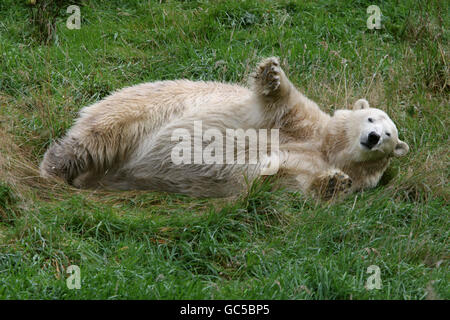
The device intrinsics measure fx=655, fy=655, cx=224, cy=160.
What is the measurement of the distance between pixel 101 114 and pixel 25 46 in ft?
7.69

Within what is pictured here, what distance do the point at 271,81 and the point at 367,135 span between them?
101cm

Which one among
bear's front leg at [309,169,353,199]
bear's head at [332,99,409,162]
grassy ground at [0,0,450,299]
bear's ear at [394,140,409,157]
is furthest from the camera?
bear's ear at [394,140,409,157]

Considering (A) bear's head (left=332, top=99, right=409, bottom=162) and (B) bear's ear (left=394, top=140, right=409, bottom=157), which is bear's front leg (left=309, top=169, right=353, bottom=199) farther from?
(B) bear's ear (left=394, top=140, right=409, bottom=157)

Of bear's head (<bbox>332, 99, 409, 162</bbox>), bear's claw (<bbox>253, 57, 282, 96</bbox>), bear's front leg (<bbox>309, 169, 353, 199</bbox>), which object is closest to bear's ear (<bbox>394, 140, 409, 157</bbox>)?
bear's head (<bbox>332, 99, 409, 162</bbox>)

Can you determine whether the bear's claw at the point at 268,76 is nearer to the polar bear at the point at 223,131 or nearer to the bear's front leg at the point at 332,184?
the polar bear at the point at 223,131

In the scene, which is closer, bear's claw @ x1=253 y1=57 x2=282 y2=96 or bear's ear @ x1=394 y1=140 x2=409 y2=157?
bear's claw @ x1=253 y1=57 x2=282 y2=96

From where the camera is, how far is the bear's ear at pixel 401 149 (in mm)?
6309

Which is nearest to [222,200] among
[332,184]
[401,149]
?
[332,184]

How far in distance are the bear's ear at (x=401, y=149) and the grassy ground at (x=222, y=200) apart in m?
0.20

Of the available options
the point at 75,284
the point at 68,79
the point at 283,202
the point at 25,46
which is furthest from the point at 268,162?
the point at 25,46

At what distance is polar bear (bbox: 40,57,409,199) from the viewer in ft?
19.8

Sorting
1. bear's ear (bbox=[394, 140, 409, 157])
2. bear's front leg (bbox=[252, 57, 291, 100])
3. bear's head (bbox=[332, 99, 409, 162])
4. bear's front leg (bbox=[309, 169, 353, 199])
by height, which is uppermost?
bear's front leg (bbox=[252, 57, 291, 100])

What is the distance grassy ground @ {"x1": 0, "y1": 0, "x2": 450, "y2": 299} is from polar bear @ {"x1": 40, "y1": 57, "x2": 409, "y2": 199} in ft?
0.74

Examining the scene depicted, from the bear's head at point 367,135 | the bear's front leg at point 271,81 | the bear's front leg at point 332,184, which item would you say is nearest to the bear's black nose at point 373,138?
the bear's head at point 367,135
